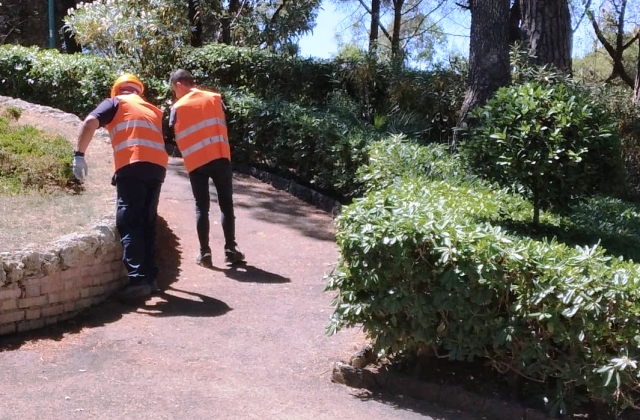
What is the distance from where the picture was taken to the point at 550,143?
594 cm

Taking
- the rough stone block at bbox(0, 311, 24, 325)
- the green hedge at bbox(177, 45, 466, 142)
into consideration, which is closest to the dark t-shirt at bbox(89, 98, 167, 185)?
the rough stone block at bbox(0, 311, 24, 325)

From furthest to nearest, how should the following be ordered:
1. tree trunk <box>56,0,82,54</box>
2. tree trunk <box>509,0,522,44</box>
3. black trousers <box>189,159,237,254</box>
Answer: tree trunk <box>56,0,82,54</box> → tree trunk <box>509,0,522,44</box> → black trousers <box>189,159,237,254</box>

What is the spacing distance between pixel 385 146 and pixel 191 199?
277 cm

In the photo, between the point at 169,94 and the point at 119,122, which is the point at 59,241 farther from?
the point at 169,94

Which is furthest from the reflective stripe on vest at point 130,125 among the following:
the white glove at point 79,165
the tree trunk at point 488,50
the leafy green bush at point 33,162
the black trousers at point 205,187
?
the tree trunk at point 488,50

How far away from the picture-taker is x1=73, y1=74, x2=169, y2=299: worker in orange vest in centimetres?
688

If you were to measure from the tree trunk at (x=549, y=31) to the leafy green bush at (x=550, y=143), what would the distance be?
560 cm

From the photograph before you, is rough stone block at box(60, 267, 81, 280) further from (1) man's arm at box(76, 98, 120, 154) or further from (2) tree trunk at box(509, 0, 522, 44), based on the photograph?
(2) tree trunk at box(509, 0, 522, 44)

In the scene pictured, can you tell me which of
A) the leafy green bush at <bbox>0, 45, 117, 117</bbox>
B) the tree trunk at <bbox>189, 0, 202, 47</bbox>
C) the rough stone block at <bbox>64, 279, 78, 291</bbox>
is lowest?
the rough stone block at <bbox>64, 279, 78, 291</bbox>

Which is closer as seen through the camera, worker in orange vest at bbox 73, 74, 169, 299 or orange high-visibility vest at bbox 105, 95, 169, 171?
worker in orange vest at bbox 73, 74, 169, 299

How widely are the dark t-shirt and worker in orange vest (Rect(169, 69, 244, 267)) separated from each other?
2.75 ft

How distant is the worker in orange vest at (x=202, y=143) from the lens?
7863 millimetres

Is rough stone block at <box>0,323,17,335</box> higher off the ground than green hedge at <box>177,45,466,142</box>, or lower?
lower

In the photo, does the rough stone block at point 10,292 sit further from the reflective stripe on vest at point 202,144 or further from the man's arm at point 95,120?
the reflective stripe on vest at point 202,144
